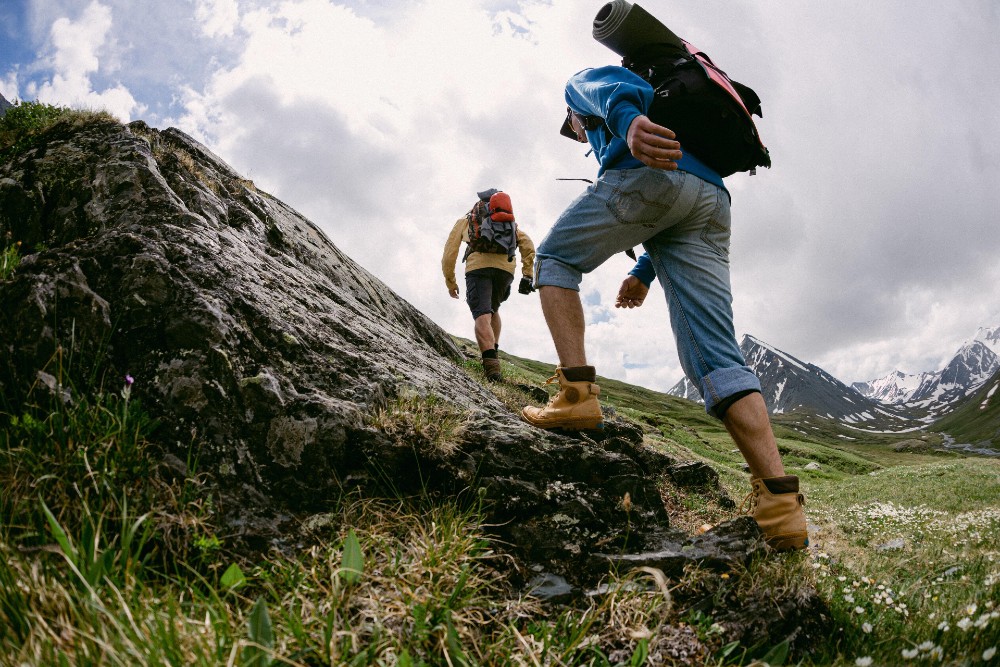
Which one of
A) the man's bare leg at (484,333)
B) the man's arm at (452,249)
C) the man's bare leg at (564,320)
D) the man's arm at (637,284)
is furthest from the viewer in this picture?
the man's arm at (452,249)

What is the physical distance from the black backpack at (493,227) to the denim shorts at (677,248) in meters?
6.06

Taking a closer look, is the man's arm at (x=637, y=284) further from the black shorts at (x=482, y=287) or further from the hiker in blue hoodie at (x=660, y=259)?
the black shorts at (x=482, y=287)

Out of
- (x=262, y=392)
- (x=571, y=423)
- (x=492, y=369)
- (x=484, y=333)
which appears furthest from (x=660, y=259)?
(x=484, y=333)

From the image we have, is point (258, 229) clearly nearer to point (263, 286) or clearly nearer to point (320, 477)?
point (263, 286)

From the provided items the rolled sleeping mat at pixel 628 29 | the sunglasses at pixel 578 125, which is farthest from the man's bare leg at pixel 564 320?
the rolled sleeping mat at pixel 628 29

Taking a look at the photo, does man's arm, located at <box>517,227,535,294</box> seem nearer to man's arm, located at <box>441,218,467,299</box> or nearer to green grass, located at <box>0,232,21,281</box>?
man's arm, located at <box>441,218,467,299</box>

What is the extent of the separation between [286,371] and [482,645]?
2104 millimetres

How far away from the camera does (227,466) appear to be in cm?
283

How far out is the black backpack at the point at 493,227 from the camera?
9.80 metres

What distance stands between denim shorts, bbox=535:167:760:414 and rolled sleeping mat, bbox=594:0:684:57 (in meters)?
0.97

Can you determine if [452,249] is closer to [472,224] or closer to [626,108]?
[472,224]

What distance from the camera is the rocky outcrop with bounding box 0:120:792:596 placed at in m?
2.86

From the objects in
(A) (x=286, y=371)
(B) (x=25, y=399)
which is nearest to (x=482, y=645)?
(A) (x=286, y=371)

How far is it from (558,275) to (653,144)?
3.37ft
